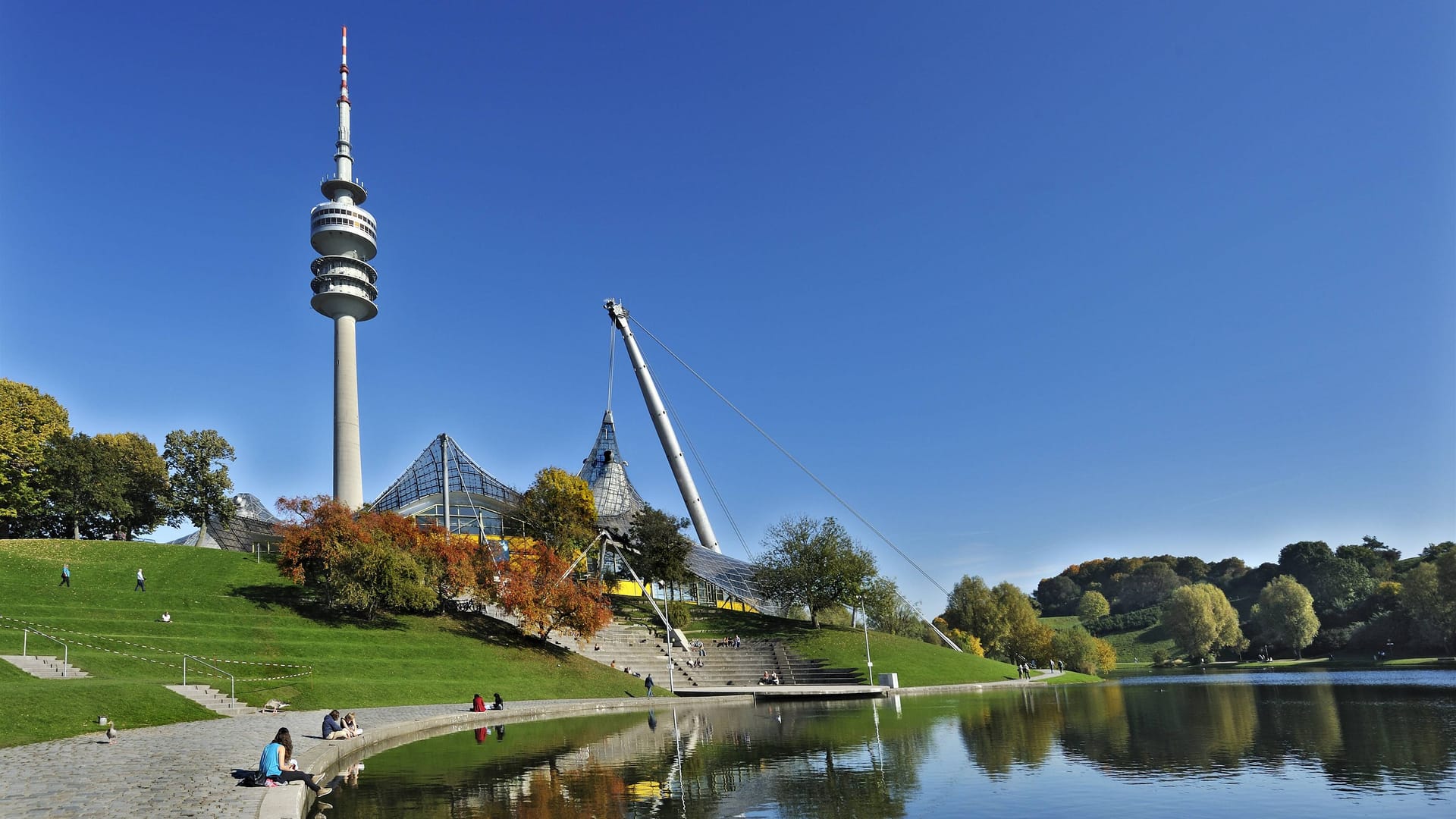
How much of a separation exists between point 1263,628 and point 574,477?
75.9 meters

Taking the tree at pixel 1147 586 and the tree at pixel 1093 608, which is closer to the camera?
the tree at pixel 1093 608

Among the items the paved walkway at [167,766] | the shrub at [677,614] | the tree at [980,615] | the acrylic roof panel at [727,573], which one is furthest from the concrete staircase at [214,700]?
the tree at [980,615]

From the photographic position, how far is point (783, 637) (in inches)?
2304

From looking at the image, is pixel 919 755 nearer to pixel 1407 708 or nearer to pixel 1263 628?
pixel 1407 708

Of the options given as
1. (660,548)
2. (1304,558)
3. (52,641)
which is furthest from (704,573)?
(1304,558)

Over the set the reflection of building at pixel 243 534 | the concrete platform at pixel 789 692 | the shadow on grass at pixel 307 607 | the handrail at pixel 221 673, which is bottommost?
the concrete platform at pixel 789 692

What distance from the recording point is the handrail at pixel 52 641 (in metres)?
29.6

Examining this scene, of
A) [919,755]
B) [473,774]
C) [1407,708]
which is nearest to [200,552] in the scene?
[473,774]

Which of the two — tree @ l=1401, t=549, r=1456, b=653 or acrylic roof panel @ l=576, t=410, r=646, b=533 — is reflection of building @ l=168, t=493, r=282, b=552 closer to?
acrylic roof panel @ l=576, t=410, r=646, b=533

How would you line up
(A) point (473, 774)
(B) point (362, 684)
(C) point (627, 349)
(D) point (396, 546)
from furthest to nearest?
1. (C) point (627, 349)
2. (D) point (396, 546)
3. (B) point (362, 684)
4. (A) point (473, 774)

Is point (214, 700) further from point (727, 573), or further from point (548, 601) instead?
point (727, 573)

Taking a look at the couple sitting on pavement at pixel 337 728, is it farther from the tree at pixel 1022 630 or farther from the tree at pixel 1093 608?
the tree at pixel 1093 608

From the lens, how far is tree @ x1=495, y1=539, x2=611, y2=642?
1789 inches

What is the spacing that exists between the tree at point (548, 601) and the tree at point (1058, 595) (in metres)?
146
